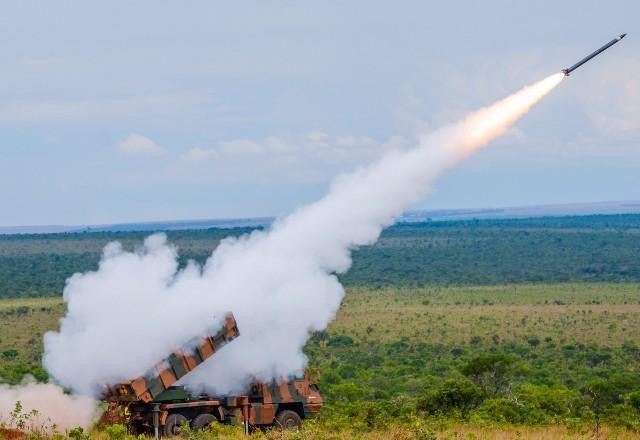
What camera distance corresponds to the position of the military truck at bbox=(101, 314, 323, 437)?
31.1 metres

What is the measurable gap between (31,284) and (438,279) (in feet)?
109

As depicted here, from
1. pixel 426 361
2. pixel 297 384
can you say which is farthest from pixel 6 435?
pixel 426 361

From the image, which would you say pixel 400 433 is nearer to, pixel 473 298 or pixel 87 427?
pixel 87 427

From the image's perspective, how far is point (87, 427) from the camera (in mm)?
31734

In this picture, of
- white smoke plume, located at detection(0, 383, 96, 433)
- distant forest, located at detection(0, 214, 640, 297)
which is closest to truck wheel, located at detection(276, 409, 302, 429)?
white smoke plume, located at detection(0, 383, 96, 433)

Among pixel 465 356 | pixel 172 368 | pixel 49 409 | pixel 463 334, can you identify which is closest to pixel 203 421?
pixel 172 368

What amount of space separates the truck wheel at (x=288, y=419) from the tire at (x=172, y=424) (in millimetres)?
2746

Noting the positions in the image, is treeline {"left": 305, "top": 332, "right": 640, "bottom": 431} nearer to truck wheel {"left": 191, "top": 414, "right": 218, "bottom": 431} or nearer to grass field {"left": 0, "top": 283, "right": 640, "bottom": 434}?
grass field {"left": 0, "top": 283, "right": 640, "bottom": 434}

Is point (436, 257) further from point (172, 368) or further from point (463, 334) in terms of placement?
point (172, 368)

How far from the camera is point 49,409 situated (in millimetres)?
32219

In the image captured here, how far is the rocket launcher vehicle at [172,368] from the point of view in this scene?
3095 cm

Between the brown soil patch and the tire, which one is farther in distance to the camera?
the tire

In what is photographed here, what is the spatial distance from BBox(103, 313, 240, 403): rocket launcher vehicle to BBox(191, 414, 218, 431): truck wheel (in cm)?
114

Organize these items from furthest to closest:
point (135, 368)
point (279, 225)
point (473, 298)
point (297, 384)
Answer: point (473, 298)
point (279, 225)
point (297, 384)
point (135, 368)
